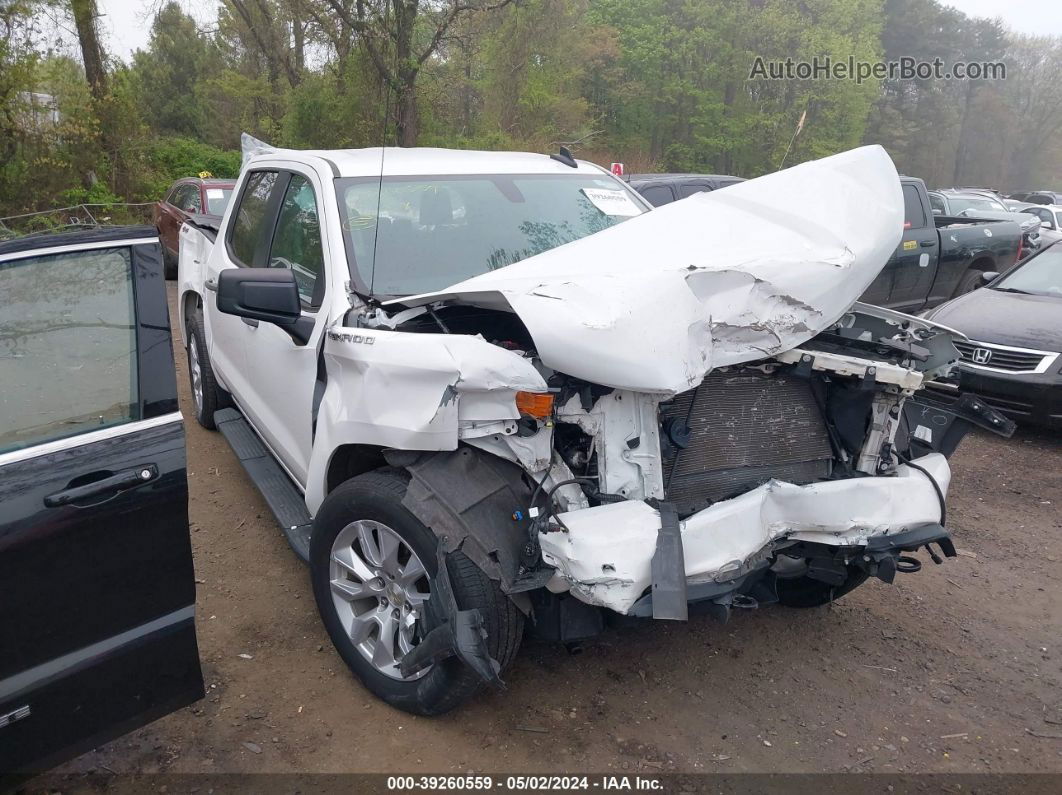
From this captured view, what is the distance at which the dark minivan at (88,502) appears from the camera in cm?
202

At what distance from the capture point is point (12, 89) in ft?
49.7

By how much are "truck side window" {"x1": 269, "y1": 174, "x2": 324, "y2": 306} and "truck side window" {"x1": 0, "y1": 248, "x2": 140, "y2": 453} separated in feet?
3.29

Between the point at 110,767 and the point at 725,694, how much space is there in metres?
2.22

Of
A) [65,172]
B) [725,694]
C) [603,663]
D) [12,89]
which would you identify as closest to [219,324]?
[603,663]

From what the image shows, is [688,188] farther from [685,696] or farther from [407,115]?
[407,115]

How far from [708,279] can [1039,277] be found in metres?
5.85

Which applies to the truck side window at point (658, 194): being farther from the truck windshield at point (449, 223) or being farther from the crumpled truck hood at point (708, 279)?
the crumpled truck hood at point (708, 279)

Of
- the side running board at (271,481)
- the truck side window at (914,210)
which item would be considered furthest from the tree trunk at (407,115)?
the side running board at (271,481)

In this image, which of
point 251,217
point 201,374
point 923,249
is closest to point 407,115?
point 923,249

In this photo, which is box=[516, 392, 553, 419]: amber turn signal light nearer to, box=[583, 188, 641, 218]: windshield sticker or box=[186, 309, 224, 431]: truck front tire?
box=[583, 188, 641, 218]: windshield sticker

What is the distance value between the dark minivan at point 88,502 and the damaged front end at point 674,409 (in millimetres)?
738

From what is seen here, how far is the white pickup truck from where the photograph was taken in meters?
2.45

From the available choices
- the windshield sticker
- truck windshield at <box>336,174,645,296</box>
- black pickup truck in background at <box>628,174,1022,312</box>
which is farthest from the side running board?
black pickup truck in background at <box>628,174,1022,312</box>

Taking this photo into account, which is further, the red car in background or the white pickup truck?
the red car in background
